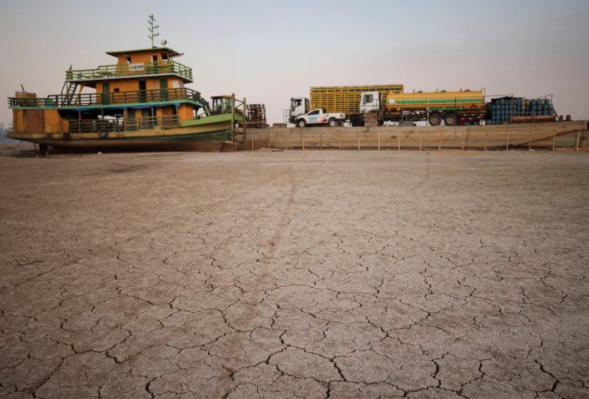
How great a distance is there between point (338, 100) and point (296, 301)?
27440 mm

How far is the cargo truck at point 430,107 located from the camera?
2503 cm

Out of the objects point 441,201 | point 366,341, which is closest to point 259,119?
point 441,201

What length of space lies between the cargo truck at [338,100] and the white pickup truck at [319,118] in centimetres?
88

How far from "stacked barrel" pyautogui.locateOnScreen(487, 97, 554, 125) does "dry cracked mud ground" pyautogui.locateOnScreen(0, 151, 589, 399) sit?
21846mm

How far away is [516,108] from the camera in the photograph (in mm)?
24531

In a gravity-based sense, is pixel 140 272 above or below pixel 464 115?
below

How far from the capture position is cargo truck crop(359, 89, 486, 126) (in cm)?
2503

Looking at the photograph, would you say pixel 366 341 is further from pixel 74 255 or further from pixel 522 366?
pixel 74 255

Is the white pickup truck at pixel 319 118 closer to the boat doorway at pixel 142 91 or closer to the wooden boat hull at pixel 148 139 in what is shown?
the wooden boat hull at pixel 148 139

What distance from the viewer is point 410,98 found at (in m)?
25.6

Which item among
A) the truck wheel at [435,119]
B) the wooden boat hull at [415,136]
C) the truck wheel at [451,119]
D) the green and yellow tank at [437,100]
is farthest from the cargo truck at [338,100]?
the truck wheel at [451,119]

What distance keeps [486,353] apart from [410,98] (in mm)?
25994

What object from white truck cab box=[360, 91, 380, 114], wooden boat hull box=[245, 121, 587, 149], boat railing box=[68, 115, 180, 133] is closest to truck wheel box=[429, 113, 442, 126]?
wooden boat hull box=[245, 121, 587, 149]

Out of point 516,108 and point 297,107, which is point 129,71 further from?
point 516,108
